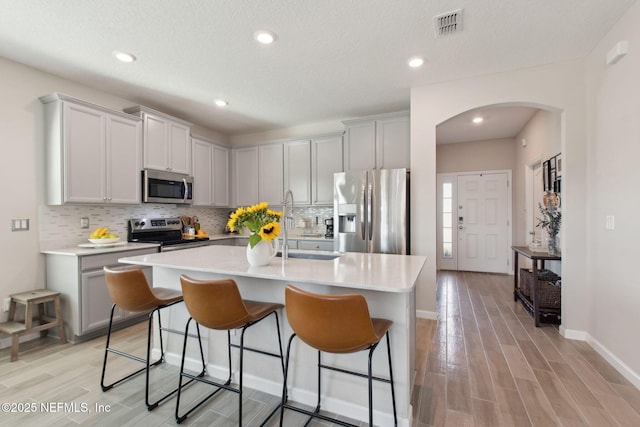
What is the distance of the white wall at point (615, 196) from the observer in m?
2.12

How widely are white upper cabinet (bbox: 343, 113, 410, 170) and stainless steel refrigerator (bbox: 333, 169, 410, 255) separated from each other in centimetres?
39

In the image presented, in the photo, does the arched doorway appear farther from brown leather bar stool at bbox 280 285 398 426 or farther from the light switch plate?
brown leather bar stool at bbox 280 285 398 426

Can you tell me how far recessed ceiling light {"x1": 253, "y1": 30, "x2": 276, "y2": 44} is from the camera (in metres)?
2.38

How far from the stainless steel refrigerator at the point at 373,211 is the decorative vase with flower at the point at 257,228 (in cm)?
186

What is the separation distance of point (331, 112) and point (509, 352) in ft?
11.6

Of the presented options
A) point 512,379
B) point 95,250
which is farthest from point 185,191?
point 512,379

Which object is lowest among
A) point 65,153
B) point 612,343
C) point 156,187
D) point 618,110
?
point 612,343

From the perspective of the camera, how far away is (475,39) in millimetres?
2475

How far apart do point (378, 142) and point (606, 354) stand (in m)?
3.09

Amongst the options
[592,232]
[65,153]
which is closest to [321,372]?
[592,232]

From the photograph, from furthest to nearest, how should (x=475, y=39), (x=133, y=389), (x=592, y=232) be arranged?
1. (x=592, y=232)
2. (x=475, y=39)
3. (x=133, y=389)

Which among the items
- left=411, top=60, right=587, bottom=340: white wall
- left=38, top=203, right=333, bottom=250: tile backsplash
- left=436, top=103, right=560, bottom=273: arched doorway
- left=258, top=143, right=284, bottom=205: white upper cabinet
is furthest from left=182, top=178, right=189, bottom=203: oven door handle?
left=436, top=103, right=560, bottom=273: arched doorway

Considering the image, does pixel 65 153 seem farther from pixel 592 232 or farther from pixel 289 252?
pixel 592 232

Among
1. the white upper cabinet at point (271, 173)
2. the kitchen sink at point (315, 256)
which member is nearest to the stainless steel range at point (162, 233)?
the white upper cabinet at point (271, 173)
